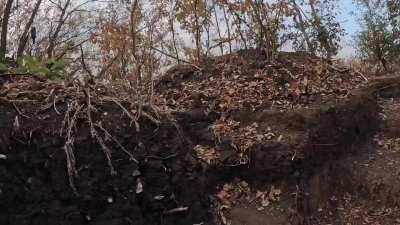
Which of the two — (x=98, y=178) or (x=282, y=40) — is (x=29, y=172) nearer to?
(x=98, y=178)

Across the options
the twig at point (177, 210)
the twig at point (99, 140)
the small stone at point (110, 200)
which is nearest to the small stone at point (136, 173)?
the twig at point (99, 140)

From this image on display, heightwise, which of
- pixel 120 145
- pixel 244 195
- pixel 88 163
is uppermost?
pixel 120 145

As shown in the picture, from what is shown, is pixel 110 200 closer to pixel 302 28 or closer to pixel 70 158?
pixel 70 158

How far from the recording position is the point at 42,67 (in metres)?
5.50

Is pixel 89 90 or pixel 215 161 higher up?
pixel 89 90

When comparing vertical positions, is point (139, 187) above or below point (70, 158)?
below

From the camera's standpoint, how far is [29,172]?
174 inches

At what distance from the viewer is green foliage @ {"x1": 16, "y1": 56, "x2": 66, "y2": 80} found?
17.6 feet

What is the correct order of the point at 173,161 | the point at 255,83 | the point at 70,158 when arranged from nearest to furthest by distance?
1. the point at 70,158
2. the point at 173,161
3. the point at 255,83

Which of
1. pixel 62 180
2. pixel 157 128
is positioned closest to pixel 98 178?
pixel 62 180

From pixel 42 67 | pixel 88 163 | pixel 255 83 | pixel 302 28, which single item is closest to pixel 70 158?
pixel 88 163

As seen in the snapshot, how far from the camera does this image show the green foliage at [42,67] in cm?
537

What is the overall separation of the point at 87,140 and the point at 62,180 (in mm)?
399

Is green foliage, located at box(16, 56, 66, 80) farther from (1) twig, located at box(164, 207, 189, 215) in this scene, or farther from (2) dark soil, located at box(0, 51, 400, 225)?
(1) twig, located at box(164, 207, 189, 215)
